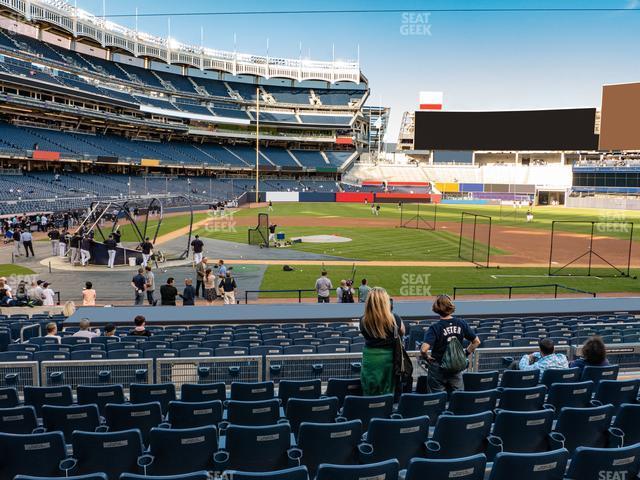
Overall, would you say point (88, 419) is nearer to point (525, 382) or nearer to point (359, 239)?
point (525, 382)

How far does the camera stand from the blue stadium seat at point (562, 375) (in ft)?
22.8

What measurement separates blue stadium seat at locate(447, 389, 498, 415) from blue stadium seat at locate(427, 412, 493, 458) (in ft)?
2.48

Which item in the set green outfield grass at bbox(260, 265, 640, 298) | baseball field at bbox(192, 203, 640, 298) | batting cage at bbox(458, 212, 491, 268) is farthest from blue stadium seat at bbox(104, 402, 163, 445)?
batting cage at bbox(458, 212, 491, 268)

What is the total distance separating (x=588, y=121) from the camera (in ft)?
299

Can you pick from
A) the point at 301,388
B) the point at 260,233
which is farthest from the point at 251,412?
the point at 260,233

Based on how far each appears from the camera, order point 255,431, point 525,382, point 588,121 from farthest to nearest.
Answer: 1. point 588,121
2. point 525,382
3. point 255,431

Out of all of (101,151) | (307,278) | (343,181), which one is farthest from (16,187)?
(343,181)

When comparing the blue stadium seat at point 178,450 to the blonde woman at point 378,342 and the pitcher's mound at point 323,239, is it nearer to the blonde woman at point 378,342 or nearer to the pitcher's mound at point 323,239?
the blonde woman at point 378,342

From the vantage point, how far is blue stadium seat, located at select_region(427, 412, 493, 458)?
482cm

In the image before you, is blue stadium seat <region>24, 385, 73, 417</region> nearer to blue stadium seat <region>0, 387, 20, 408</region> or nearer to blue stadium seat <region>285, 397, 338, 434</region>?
blue stadium seat <region>0, 387, 20, 408</region>

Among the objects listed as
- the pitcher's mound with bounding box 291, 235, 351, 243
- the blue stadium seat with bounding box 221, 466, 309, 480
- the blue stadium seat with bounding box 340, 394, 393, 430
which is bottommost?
the pitcher's mound with bounding box 291, 235, 351, 243

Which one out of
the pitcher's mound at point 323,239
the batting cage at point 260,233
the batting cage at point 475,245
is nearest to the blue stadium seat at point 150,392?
the batting cage at point 475,245

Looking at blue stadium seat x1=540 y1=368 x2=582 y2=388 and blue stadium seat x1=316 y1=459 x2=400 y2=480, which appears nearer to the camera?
blue stadium seat x1=316 y1=459 x2=400 y2=480

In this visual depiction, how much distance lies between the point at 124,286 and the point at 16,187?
35.7 m
